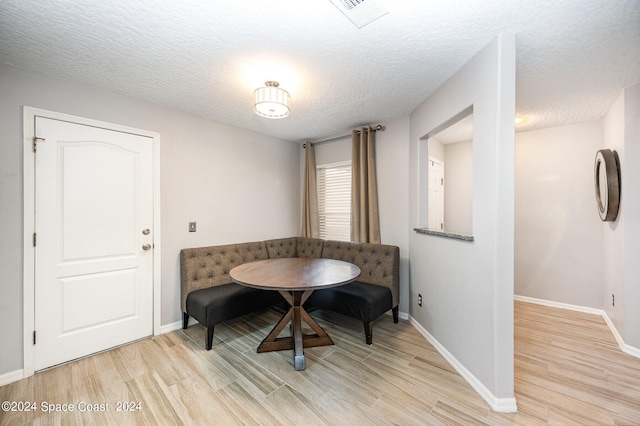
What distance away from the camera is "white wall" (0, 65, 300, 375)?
1.86m

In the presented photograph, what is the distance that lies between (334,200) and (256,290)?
1772mm

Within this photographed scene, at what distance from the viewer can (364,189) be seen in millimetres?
3246

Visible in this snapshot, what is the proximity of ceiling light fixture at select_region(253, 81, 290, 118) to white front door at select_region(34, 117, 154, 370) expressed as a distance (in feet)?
4.44

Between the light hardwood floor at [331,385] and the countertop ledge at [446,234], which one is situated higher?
the countertop ledge at [446,234]

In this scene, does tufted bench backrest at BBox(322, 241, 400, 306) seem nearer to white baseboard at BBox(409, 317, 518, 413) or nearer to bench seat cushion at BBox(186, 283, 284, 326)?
white baseboard at BBox(409, 317, 518, 413)

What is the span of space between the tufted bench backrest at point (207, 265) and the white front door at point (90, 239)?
0.32m

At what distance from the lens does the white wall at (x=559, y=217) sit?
3084 millimetres

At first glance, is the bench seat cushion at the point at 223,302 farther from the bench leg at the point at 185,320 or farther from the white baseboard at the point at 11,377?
the white baseboard at the point at 11,377

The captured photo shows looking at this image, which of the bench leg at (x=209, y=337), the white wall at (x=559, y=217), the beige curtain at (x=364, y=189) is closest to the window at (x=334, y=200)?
the beige curtain at (x=364, y=189)

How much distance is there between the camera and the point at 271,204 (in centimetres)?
371

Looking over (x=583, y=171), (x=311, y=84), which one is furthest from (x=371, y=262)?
(x=583, y=171)

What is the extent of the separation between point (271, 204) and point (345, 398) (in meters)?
2.62

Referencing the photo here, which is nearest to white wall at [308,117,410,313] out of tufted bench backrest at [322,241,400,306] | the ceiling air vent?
tufted bench backrest at [322,241,400,306]

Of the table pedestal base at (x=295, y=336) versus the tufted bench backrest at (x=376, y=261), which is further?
the tufted bench backrest at (x=376, y=261)
